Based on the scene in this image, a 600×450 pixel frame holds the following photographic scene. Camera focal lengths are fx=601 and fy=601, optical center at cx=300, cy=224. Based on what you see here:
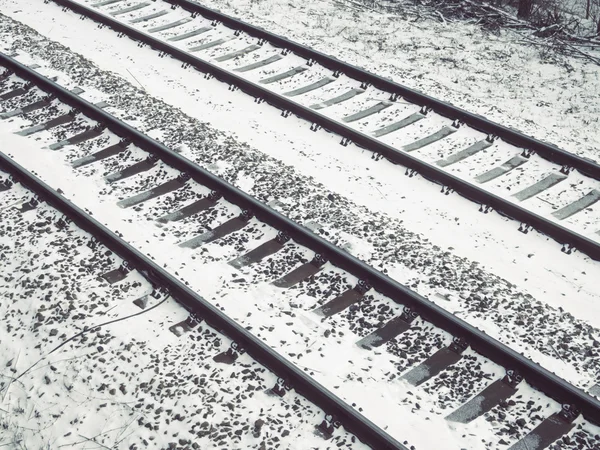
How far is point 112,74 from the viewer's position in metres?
11.0

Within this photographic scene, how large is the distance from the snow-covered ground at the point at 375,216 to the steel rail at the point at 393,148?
194 mm

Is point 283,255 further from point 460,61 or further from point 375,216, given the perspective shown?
point 460,61

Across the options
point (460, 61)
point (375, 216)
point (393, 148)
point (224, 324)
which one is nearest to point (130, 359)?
point (224, 324)

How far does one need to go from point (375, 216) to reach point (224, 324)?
110 inches

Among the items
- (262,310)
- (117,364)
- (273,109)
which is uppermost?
(273,109)

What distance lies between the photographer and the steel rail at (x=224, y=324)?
4.95m

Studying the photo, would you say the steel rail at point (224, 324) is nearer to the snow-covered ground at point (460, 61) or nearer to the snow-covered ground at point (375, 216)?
the snow-covered ground at point (375, 216)

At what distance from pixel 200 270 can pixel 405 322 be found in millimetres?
2313

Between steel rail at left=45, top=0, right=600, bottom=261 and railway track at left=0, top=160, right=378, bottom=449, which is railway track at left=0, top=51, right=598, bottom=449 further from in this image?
steel rail at left=45, top=0, right=600, bottom=261

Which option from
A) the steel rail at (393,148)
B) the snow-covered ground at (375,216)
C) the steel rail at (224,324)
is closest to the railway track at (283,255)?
the snow-covered ground at (375,216)

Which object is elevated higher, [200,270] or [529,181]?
[529,181]

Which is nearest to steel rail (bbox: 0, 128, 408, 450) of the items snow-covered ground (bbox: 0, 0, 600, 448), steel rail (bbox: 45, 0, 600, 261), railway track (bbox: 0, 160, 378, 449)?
railway track (bbox: 0, 160, 378, 449)

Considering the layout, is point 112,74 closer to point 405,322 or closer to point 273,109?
point 273,109

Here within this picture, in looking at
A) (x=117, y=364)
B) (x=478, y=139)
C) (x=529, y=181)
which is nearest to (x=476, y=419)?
(x=117, y=364)
